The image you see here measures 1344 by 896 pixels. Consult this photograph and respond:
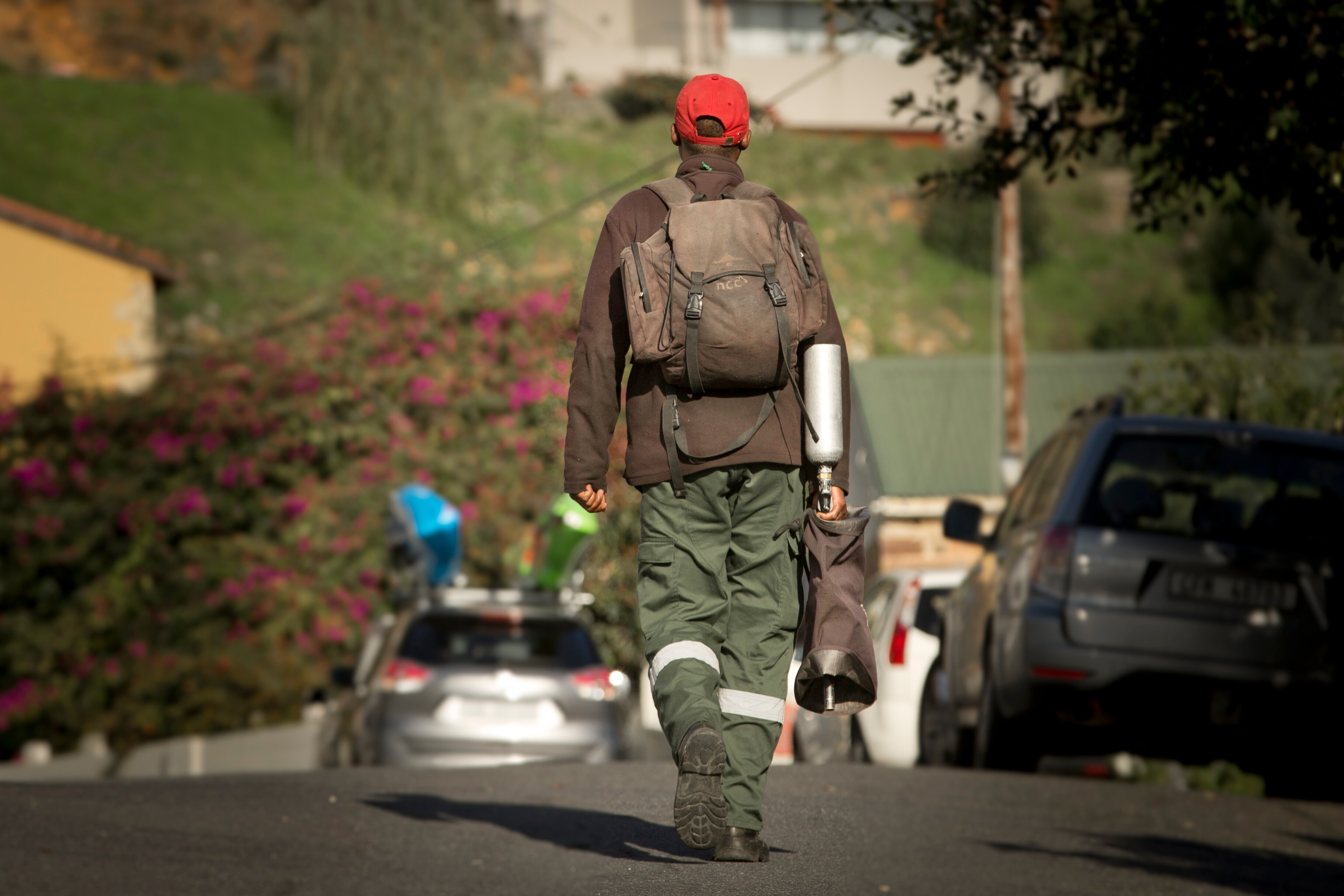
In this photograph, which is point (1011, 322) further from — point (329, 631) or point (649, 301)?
point (649, 301)

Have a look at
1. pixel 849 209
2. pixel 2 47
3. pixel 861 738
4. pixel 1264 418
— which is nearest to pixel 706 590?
pixel 861 738

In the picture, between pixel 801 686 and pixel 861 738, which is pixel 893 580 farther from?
pixel 801 686

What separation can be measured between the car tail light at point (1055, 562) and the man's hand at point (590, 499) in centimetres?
311

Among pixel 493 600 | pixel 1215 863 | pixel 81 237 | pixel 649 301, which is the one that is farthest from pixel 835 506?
pixel 81 237

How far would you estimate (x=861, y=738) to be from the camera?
466 inches

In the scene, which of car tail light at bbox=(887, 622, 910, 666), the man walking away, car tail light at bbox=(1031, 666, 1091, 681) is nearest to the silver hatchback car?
car tail light at bbox=(887, 622, 910, 666)

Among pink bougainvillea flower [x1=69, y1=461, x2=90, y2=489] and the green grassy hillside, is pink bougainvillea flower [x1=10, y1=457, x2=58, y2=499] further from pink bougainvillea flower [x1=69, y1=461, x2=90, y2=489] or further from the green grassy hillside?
the green grassy hillside

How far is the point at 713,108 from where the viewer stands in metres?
5.18

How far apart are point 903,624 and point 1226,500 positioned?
139 inches

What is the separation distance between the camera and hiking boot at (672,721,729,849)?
4695 millimetres

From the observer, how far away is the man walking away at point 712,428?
16.0 feet

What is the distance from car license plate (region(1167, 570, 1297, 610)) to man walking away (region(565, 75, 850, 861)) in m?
3.26

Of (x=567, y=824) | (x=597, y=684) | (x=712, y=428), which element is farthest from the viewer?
(x=597, y=684)

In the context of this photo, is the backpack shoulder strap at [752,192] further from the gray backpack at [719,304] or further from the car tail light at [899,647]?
the car tail light at [899,647]
